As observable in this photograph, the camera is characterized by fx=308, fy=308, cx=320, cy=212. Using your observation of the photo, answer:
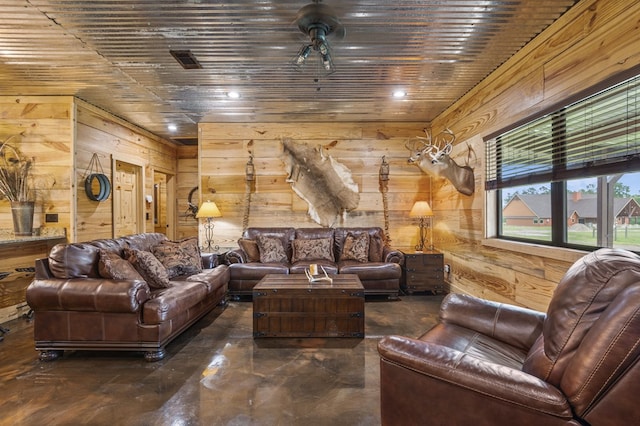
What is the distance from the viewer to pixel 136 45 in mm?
2812

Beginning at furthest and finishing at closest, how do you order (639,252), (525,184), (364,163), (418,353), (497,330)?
(364,163), (525,184), (639,252), (497,330), (418,353)

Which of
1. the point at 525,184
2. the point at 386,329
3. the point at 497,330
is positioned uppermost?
the point at 525,184

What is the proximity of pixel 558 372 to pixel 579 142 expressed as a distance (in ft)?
6.61

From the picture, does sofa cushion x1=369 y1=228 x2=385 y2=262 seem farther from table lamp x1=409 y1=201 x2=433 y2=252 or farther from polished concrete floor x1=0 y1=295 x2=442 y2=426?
polished concrete floor x1=0 y1=295 x2=442 y2=426

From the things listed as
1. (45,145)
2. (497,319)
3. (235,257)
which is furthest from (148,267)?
(497,319)

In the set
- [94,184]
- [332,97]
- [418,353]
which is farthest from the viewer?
[94,184]

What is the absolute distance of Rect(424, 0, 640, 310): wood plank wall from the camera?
204cm

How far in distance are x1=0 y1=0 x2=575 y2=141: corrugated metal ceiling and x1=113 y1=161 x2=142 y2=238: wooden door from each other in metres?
1.19

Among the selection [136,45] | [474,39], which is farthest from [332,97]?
[136,45]

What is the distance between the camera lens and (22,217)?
369 cm

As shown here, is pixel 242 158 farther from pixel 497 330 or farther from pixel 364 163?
pixel 497 330

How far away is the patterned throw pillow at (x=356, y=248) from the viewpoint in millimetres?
4418

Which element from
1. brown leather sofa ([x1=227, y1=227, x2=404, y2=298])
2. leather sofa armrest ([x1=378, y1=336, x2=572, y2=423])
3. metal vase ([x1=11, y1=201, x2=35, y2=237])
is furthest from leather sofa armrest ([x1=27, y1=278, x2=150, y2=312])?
leather sofa armrest ([x1=378, y1=336, x2=572, y2=423])

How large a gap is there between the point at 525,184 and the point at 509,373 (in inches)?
95.5
